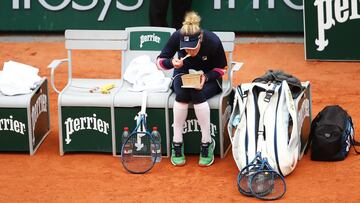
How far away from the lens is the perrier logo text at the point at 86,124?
30.5 ft

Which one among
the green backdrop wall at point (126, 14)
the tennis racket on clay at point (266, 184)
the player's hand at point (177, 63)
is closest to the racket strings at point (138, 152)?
the player's hand at point (177, 63)

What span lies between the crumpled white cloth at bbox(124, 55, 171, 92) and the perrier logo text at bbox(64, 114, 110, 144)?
17.8 inches

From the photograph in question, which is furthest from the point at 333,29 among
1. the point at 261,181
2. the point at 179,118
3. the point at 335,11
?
the point at 261,181

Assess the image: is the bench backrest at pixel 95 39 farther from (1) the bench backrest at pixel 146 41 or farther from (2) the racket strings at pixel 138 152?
(2) the racket strings at pixel 138 152

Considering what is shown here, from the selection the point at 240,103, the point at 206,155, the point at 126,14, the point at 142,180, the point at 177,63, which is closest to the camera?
the point at 142,180

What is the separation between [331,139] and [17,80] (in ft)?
10.3

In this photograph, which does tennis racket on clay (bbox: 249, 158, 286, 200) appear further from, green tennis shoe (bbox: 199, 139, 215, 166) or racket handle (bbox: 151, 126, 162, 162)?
racket handle (bbox: 151, 126, 162, 162)

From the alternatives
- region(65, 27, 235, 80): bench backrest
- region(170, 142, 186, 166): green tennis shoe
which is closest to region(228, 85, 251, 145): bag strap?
region(170, 142, 186, 166): green tennis shoe

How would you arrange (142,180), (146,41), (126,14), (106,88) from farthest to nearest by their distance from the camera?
1. (126,14)
2. (146,41)
3. (106,88)
4. (142,180)

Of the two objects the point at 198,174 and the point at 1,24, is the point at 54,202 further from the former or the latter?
the point at 1,24

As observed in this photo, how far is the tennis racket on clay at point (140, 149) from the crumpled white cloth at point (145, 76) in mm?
226

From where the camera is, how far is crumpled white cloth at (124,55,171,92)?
9.32m

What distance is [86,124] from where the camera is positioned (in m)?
9.32

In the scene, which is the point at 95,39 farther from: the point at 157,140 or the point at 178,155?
the point at 178,155
